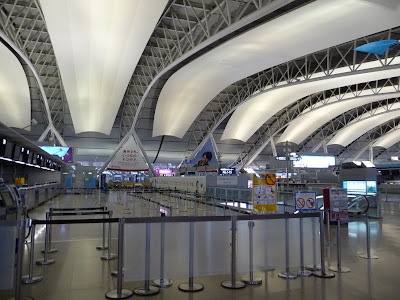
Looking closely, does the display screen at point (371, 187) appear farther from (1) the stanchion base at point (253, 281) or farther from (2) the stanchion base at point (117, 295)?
(2) the stanchion base at point (117, 295)

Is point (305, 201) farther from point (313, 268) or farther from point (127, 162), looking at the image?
point (127, 162)

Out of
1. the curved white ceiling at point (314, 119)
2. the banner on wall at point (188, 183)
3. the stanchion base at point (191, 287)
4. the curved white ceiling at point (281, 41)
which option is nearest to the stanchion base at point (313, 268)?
the stanchion base at point (191, 287)

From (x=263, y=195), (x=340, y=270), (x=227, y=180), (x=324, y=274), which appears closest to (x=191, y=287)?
(x=324, y=274)

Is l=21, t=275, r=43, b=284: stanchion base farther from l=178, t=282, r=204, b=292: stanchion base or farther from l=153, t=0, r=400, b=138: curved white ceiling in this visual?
l=153, t=0, r=400, b=138: curved white ceiling

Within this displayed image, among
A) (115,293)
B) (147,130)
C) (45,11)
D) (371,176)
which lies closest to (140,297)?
(115,293)

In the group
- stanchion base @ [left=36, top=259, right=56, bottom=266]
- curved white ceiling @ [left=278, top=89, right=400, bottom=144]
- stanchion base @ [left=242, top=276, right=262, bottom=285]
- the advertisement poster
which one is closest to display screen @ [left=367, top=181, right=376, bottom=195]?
the advertisement poster

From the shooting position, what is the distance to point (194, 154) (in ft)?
149

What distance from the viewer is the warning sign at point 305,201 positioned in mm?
8148

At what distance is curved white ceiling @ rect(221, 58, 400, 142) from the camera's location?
27.0 meters

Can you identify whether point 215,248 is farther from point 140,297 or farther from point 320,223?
point 320,223

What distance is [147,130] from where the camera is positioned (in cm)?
4278

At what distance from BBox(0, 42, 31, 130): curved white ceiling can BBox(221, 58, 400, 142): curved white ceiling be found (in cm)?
2192

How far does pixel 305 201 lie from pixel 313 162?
30.3m

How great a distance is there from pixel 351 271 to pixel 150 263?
3.45m
